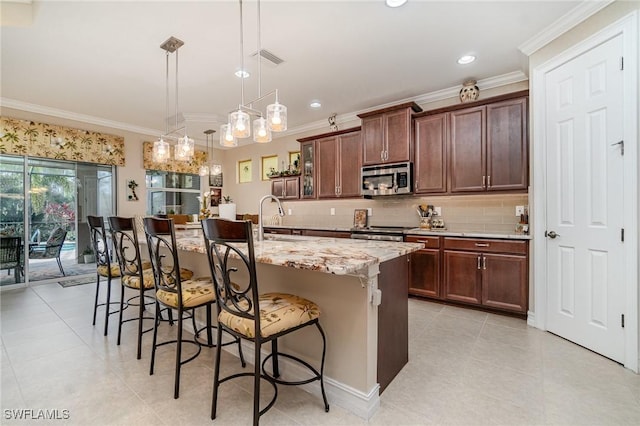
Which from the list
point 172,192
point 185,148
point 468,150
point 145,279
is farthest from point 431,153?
point 172,192

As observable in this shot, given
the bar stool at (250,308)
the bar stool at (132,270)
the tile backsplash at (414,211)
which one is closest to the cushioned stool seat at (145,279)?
the bar stool at (132,270)

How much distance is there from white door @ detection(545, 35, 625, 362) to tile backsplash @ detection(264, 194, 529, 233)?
90cm

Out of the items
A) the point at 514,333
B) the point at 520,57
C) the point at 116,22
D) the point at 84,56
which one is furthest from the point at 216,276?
the point at 520,57

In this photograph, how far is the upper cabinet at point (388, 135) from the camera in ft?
13.2

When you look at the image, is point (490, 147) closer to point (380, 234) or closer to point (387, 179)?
point (387, 179)

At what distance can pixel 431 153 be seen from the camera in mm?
3912

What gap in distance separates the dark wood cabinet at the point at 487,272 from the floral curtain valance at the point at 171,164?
5425 mm

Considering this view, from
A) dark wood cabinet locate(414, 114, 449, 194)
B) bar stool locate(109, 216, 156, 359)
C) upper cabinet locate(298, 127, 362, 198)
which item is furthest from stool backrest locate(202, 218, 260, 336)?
upper cabinet locate(298, 127, 362, 198)

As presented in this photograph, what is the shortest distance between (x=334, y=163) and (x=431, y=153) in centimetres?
158

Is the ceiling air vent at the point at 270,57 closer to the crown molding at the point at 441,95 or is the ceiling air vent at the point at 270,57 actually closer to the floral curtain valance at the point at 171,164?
the crown molding at the point at 441,95

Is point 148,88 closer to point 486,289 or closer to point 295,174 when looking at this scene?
point 295,174

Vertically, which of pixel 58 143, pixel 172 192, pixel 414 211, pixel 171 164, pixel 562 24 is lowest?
pixel 414 211

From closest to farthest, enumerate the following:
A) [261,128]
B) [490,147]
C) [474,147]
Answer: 1. [261,128]
2. [490,147]
3. [474,147]

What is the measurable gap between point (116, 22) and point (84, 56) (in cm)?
88
